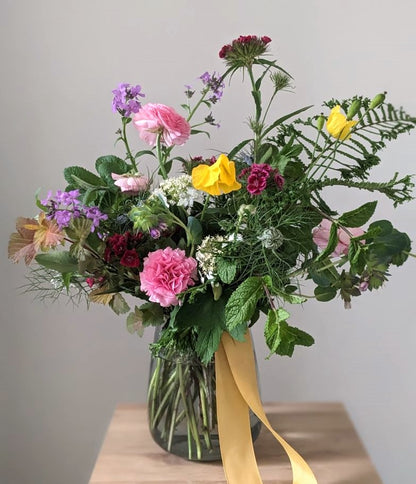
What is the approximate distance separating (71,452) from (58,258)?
2.32 feet

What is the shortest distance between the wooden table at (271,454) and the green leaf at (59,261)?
330 millimetres

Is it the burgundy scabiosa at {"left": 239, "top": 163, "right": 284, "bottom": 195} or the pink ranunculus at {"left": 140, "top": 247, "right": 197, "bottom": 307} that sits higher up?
the burgundy scabiosa at {"left": 239, "top": 163, "right": 284, "bottom": 195}

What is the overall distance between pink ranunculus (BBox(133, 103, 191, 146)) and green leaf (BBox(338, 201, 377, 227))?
24 centimetres

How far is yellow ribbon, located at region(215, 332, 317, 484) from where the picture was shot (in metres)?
0.97

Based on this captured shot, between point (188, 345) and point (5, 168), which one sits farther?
point (5, 168)

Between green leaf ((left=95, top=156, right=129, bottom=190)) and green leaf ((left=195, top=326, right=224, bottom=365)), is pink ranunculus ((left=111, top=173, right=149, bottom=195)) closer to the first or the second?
green leaf ((left=95, top=156, right=129, bottom=190))

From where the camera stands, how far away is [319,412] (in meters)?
1.25

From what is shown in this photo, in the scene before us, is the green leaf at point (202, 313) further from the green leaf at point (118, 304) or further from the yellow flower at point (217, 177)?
the yellow flower at point (217, 177)

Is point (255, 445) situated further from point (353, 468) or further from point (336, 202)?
point (336, 202)

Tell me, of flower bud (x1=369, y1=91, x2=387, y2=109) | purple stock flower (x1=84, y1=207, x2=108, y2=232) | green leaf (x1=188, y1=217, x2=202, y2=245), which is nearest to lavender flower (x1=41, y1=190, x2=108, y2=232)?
purple stock flower (x1=84, y1=207, x2=108, y2=232)

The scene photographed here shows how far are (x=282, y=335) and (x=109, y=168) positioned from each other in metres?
0.36

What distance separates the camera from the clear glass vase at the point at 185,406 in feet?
3.32

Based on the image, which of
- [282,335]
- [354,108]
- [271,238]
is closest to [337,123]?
[354,108]

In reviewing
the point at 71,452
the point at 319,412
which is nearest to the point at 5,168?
the point at 71,452
